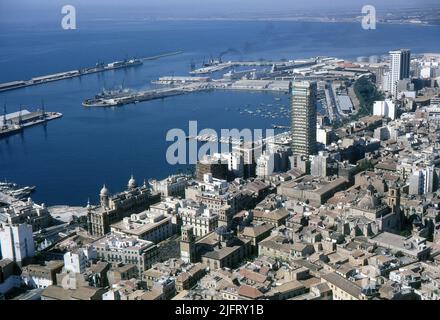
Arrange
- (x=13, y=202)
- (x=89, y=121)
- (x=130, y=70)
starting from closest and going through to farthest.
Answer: (x=13, y=202) → (x=89, y=121) → (x=130, y=70)

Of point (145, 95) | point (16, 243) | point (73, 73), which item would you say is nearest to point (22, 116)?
point (145, 95)

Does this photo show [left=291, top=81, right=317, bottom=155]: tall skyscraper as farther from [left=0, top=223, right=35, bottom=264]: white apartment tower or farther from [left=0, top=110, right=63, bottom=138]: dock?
[left=0, top=110, right=63, bottom=138]: dock

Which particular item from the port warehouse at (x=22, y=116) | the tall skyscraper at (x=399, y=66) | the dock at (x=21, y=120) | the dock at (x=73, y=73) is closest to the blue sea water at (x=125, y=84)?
the dock at (x=21, y=120)

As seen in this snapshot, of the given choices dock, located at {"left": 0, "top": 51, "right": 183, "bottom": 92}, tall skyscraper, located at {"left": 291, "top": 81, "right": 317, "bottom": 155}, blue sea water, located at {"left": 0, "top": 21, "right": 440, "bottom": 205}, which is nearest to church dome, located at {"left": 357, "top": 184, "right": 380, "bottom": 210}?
tall skyscraper, located at {"left": 291, "top": 81, "right": 317, "bottom": 155}

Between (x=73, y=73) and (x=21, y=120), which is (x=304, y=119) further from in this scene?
(x=73, y=73)

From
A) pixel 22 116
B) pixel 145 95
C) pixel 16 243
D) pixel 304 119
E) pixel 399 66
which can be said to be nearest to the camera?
pixel 16 243
